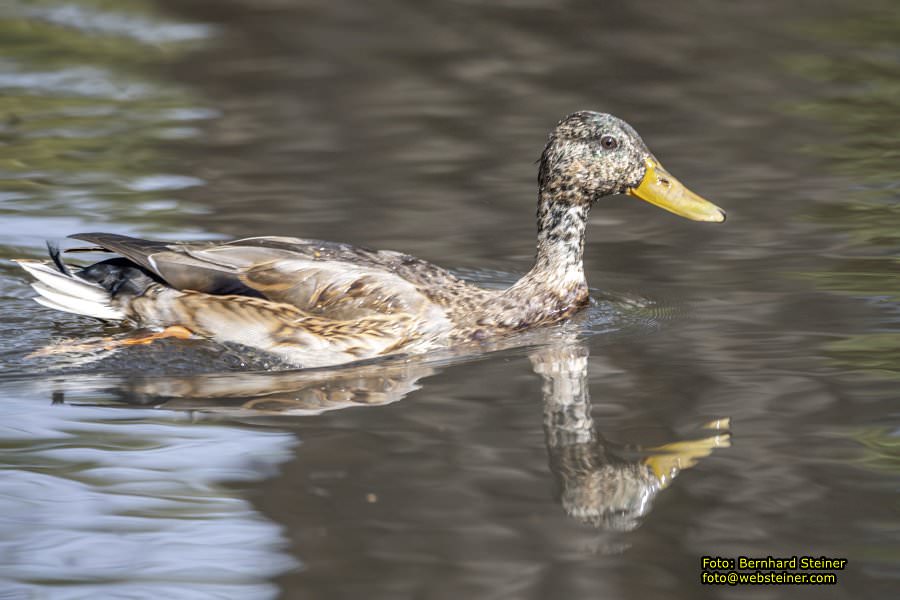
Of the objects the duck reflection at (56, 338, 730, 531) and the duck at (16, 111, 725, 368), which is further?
the duck at (16, 111, 725, 368)

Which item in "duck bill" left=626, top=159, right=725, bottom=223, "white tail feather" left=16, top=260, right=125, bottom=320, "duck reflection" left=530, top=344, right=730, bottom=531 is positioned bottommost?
"duck reflection" left=530, top=344, right=730, bottom=531

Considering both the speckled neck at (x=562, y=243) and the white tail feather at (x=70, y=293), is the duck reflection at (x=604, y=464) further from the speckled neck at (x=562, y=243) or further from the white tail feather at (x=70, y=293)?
the white tail feather at (x=70, y=293)

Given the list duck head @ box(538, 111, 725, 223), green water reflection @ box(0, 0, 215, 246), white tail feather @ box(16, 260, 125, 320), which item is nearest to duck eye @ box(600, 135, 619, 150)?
duck head @ box(538, 111, 725, 223)

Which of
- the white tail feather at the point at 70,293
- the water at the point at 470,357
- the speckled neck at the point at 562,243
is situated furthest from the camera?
the speckled neck at the point at 562,243

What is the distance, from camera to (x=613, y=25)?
17953 millimetres

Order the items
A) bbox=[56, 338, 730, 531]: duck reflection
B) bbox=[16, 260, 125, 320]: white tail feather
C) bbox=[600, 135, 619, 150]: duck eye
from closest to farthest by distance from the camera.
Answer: bbox=[56, 338, 730, 531]: duck reflection
bbox=[16, 260, 125, 320]: white tail feather
bbox=[600, 135, 619, 150]: duck eye

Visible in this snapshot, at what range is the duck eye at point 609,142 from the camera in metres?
8.81

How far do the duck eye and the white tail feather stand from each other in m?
3.13

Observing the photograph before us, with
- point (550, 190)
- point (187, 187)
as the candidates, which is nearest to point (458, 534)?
point (550, 190)

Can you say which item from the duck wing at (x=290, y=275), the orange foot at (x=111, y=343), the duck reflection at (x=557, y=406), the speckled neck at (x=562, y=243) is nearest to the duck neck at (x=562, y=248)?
the speckled neck at (x=562, y=243)

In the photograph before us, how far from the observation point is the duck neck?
902 centimetres

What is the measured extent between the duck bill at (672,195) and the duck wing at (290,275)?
1.58 metres

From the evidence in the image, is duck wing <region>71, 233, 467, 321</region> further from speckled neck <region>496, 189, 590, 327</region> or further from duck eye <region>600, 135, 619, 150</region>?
duck eye <region>600, 135, 619, 150</region>

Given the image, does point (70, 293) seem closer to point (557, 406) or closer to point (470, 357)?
point (470, 357)
